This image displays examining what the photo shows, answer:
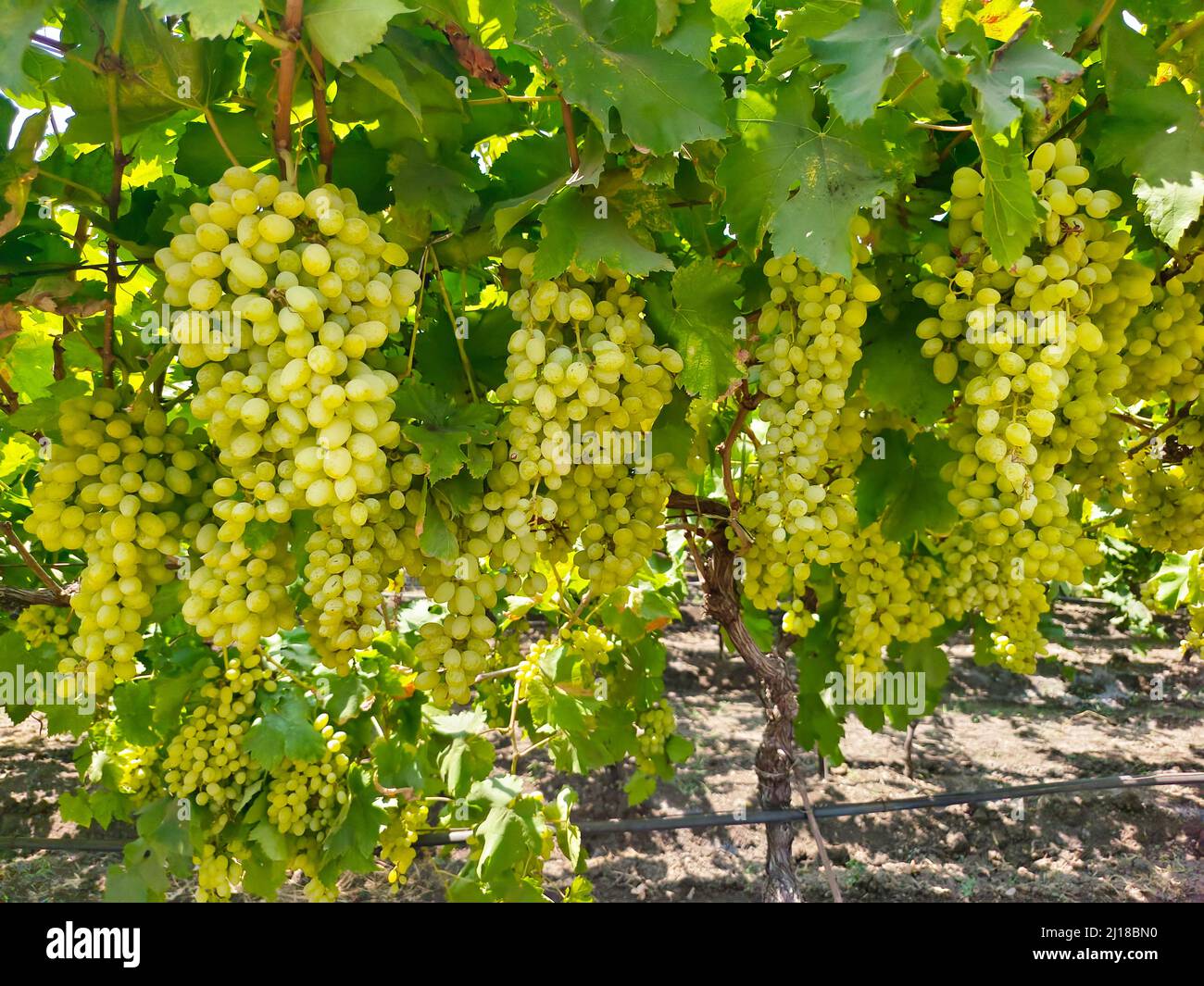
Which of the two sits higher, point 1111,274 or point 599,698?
point 1111,274

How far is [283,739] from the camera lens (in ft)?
9.66

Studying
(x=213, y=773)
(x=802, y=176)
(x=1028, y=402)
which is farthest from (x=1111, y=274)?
(x=213, y=773)

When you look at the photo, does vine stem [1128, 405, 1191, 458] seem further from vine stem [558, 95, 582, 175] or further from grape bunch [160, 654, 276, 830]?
grape bunch [160, 654, 276, 830]

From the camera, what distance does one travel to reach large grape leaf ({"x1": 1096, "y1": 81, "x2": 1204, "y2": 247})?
139cm

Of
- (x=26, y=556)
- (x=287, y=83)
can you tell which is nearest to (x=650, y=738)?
(x=26, y=556)

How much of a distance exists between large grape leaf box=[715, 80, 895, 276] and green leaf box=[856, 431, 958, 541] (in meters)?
1.19

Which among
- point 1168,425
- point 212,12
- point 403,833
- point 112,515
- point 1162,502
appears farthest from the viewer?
point 403,833

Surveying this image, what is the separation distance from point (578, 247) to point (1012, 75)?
65 centimetres

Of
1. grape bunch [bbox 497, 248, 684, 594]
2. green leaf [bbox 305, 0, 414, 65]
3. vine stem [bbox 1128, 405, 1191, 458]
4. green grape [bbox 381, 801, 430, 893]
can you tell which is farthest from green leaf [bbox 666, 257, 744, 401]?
green grape [bbox 381, 801, 430, 893]

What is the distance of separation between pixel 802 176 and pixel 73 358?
1934mm

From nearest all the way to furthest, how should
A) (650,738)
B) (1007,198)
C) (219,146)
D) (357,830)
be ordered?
(1007,198), (219,146), (357,830), (650,738)

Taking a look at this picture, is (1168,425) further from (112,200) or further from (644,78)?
(112,200)

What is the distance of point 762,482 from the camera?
1596mm

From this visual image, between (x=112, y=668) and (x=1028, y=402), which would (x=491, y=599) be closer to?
(x=112, y=668)
